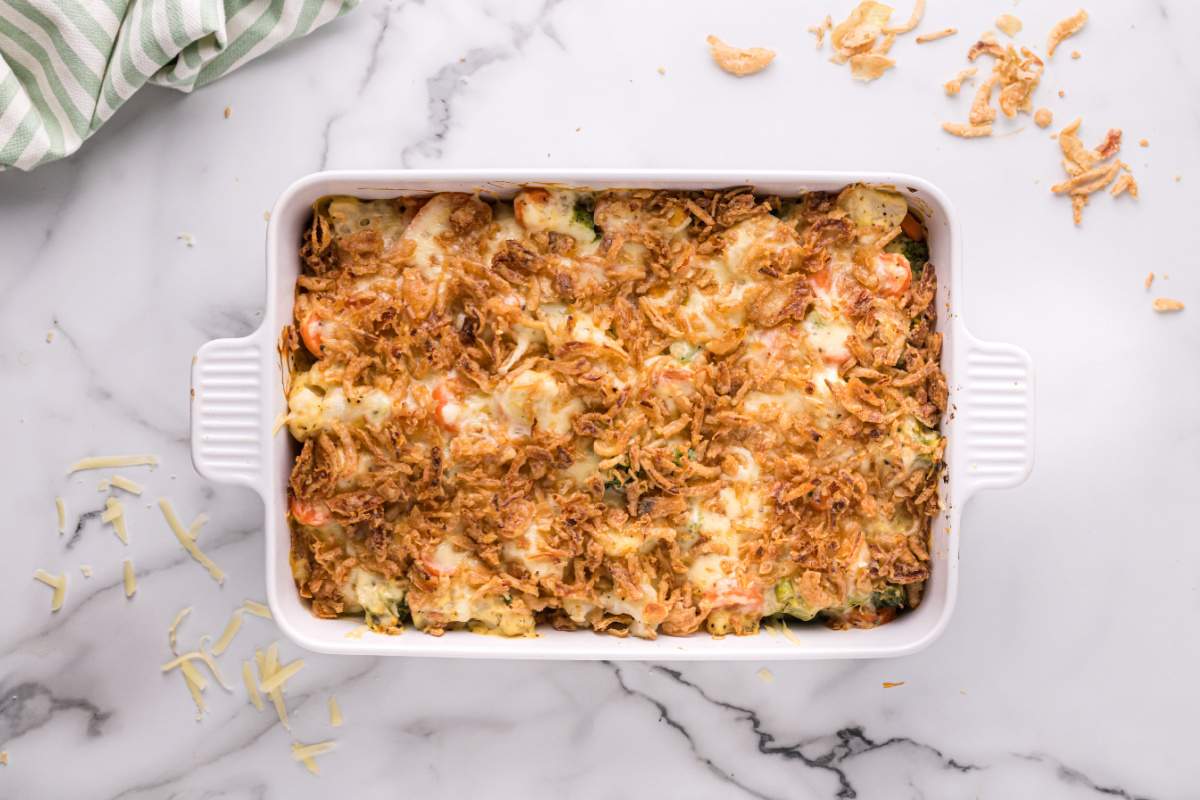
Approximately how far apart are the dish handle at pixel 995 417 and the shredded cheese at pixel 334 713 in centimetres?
144

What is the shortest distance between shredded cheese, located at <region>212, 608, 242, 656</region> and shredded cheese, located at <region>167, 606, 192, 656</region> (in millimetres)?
95

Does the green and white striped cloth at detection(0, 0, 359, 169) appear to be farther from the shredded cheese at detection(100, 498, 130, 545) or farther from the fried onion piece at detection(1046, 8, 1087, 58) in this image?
the fried onion piece at detection(1046, 8, 1087, 58)

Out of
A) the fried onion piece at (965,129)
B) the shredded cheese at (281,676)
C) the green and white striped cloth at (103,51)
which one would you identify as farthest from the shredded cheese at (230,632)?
the fried onion piece at (965,129)

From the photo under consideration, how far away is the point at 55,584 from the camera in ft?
7.41

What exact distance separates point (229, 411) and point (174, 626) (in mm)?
707

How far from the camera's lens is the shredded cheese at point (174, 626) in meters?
2.24

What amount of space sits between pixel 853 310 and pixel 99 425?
5.49 feet

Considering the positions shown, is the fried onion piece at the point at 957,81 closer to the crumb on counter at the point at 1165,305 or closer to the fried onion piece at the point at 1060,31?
the fried onion piece at the point at 1060,31

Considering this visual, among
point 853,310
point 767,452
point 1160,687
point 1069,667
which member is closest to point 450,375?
point 767,452

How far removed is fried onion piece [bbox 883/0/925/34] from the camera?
2.21m

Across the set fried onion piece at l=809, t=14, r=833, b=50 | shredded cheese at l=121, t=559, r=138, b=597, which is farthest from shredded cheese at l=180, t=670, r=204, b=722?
fried onion piece at l=809, t=14, r=833, b=50

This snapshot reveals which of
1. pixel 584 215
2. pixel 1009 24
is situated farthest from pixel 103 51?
pixel 1009 24

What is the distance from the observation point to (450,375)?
187 centimetres

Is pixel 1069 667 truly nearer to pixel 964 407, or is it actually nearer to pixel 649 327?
pixel 964 407
